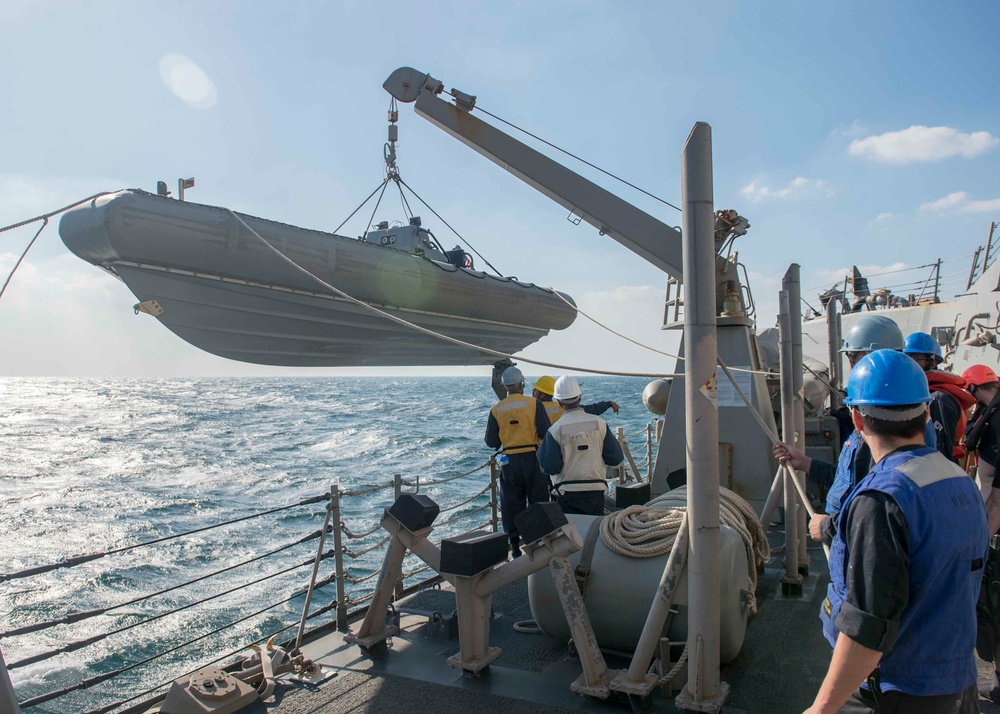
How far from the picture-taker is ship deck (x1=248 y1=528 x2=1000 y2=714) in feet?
8.93

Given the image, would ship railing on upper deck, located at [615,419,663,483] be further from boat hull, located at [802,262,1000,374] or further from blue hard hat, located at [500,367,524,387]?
boat hull, located at [802,262,1000,374]

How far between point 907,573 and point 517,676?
208cm

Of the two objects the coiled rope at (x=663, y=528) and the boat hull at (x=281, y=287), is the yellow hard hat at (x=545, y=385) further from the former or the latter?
the coiled rope at (x=663, y=528)

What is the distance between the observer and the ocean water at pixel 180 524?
611 centimetres

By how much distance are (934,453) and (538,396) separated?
148 inches

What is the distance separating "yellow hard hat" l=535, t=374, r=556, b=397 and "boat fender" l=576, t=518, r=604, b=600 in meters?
1.95

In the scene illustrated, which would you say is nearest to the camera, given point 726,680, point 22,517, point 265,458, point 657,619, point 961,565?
point 961,565

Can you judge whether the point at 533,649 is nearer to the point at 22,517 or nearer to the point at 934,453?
the point at 934,453

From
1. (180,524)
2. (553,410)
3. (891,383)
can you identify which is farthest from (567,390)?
(180,524)

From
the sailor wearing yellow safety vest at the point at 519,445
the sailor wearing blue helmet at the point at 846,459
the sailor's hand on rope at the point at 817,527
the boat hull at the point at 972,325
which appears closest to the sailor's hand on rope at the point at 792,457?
the sailor wearing blue helmet at the point at 846,459

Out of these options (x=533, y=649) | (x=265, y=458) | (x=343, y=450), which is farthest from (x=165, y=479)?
(x=533, y=649)

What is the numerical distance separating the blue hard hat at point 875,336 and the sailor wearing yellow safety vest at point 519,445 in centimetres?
206

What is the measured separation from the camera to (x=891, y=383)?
1456mm

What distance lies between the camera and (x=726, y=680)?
288 cm
